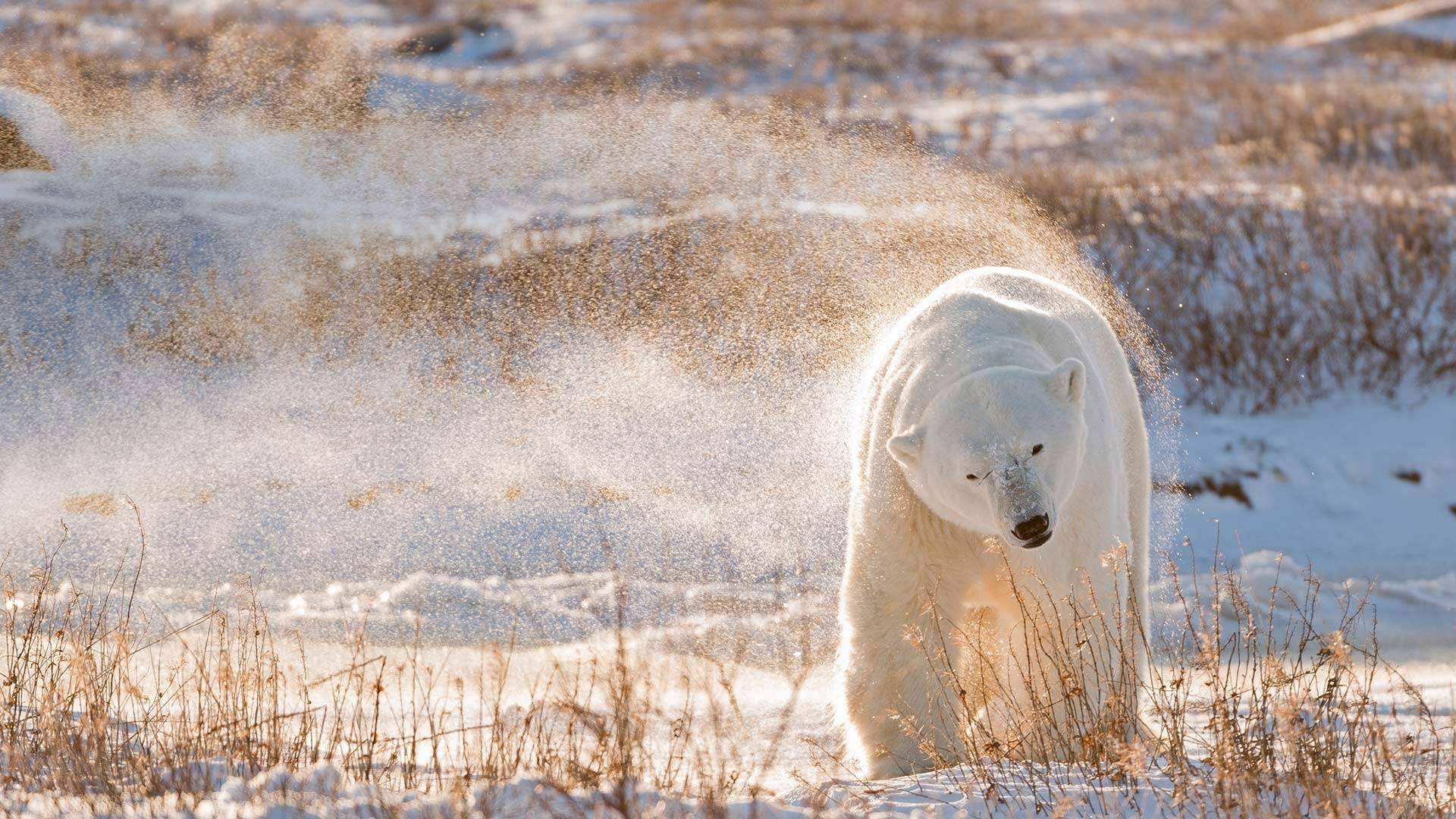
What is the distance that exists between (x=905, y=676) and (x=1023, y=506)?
2.94 feet

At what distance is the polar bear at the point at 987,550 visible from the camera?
13.1ft

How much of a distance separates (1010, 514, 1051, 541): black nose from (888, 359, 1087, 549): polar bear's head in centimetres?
4

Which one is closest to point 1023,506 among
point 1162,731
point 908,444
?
point 908,444

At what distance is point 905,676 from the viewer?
4.46 m

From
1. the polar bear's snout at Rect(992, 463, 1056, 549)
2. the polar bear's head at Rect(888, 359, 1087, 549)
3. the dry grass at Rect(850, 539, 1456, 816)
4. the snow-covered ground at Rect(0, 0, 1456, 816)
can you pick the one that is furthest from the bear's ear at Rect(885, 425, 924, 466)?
the snow-covered ground at Rect(0, 0, 1456, 816)

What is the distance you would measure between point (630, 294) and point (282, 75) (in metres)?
7.96

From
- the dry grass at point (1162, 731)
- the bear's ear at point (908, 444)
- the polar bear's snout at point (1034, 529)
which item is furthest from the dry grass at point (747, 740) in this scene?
the bear's ear at point (908, 444)

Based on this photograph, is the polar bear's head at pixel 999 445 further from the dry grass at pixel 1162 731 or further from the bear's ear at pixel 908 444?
the dry grass at pixel 1162 731

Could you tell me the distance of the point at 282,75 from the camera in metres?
17.0

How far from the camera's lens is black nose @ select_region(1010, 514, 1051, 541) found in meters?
3.75

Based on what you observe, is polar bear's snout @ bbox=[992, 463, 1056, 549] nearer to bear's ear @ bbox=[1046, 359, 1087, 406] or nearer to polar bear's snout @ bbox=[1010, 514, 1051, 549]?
polar bear's snout @ bbox=[1010, 514, 1051, 549]

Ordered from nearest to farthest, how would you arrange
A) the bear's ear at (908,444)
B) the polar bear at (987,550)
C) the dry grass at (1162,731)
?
the dry grass at (1162,731)
the polar bear at (987,550)
the bear's ear at (908,444)

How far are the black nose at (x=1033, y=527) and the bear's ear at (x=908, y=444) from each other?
1.48 feet

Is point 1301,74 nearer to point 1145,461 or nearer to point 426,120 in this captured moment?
point 426,120
